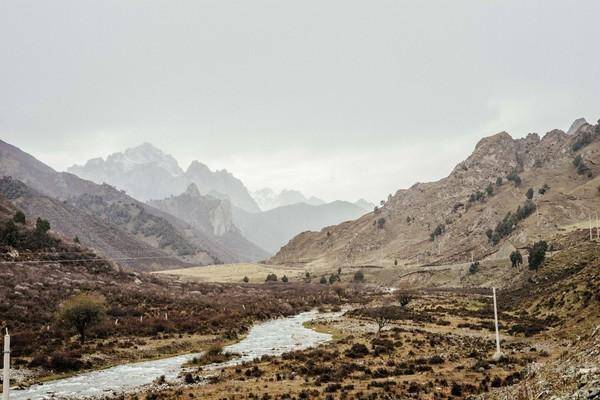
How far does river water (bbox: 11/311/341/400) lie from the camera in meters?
30.0

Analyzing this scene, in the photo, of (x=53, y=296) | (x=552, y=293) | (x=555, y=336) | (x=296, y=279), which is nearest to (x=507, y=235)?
(x=296, y=279)

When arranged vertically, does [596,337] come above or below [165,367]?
above

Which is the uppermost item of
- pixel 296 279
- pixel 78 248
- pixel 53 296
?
pixel 78 248

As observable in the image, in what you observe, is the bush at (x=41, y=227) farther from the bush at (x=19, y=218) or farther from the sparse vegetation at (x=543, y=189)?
the sparse vegetation at (x=543, y=189)

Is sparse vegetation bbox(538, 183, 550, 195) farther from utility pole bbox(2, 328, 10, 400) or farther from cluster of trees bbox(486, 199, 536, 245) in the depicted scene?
utility pole bbox(2, 328, 10, 400)

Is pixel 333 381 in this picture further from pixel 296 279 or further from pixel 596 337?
pixel 296 279

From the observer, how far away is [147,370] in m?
37.4

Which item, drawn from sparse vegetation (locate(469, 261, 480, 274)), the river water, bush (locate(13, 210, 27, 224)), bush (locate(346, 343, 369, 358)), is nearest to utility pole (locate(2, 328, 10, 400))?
the river water

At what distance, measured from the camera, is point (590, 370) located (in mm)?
15312

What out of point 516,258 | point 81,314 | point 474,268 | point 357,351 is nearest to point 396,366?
point 357,351

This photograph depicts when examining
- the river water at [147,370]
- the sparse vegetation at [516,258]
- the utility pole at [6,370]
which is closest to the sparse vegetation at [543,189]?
the sparse vegetation at [516,258]

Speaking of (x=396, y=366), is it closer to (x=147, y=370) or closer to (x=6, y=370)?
(x=147, y=370)

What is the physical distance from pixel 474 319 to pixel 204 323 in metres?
35.9

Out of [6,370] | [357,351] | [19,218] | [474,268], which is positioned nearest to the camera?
→ [6,370]
